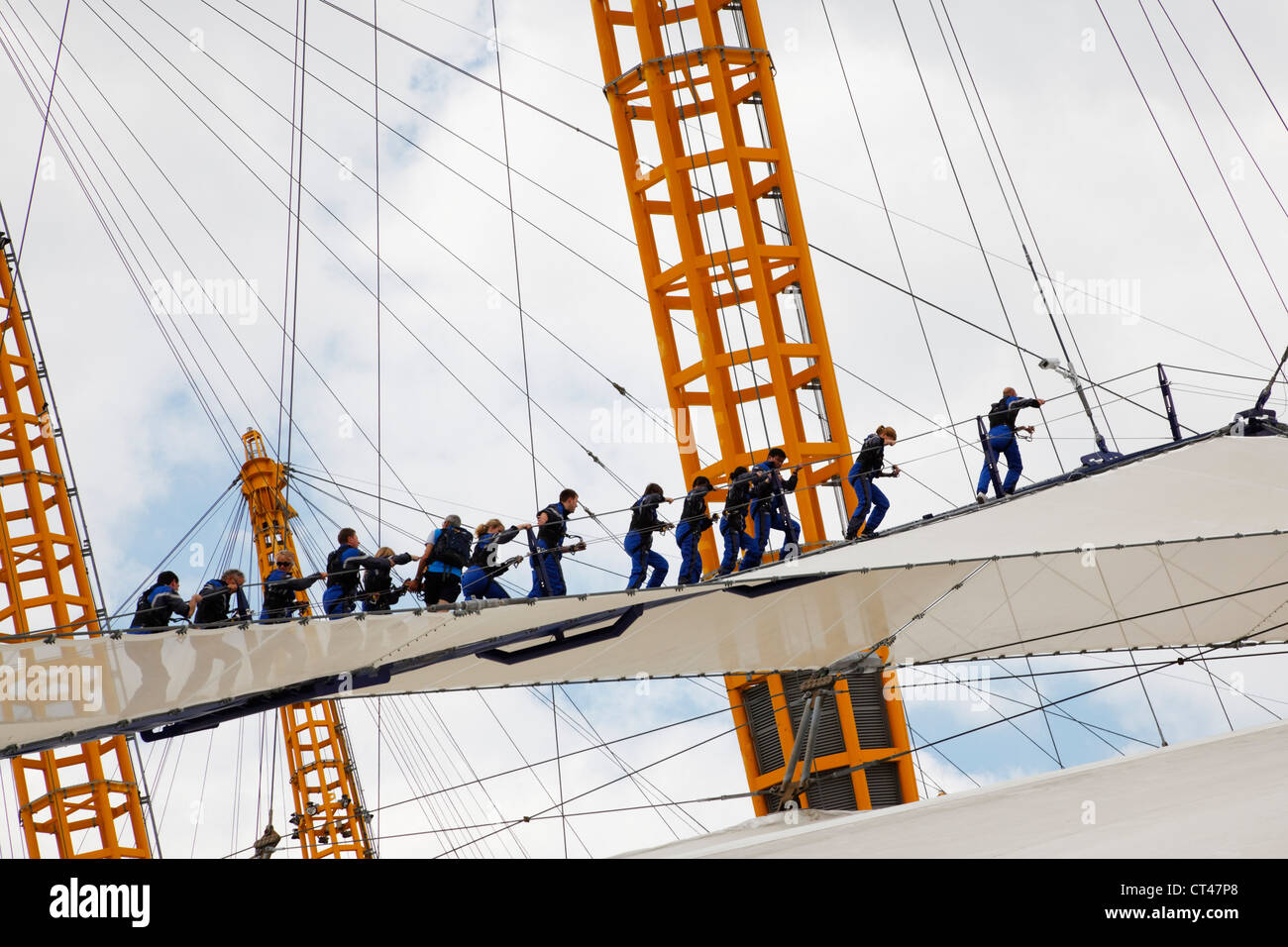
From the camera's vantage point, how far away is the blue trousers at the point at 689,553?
1465 centimetres

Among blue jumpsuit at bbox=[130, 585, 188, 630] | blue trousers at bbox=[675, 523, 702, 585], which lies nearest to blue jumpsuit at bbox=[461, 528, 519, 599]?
blue trousers at bbox=[675, 523, 702, 585]

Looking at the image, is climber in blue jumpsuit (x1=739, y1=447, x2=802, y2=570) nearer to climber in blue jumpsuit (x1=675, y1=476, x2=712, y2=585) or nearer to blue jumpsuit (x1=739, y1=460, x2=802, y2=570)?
blue jumpsuit (x1=739, y1=460, x2=802, y2=570)

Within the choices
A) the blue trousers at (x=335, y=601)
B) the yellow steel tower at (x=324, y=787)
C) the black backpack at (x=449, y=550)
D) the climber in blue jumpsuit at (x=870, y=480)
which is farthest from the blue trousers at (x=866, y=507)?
the yellow steel tower at (x=324, y=787)

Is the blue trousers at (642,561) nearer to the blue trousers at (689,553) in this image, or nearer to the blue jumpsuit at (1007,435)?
the blue trousers at (689,553)

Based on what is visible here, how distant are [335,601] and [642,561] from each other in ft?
10.8

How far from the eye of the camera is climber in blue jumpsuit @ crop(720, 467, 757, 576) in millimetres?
14539

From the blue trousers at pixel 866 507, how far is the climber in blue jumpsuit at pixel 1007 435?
1176mm

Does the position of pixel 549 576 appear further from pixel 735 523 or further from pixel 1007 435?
pixel 1007 435

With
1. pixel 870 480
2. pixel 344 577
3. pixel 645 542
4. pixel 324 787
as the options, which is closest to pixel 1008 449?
pixel 870 480
